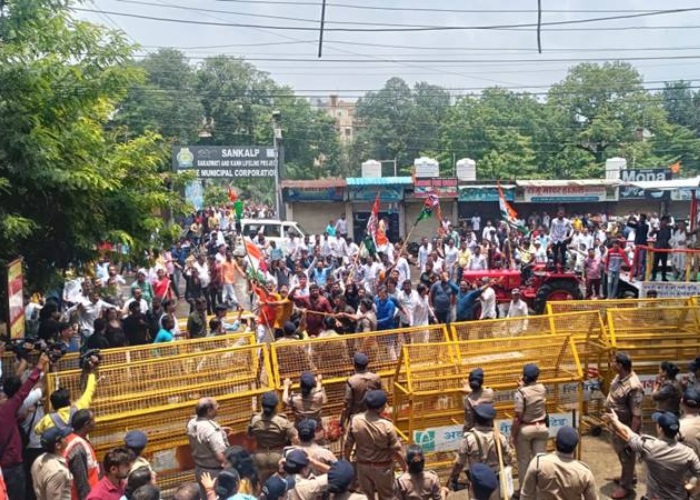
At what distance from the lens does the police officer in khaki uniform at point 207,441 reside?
20.7 feet

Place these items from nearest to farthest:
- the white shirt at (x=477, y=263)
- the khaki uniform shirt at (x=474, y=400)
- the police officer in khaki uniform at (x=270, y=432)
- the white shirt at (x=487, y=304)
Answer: the police officer in khaki uniform at (x=270, y=432) → the khaki uniform shirt at (x=474, y=400) → the white shirt at (x=487, y=304) → the white shirt at (x=477, y=263)

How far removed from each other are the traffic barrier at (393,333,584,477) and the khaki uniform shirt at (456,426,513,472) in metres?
1.57

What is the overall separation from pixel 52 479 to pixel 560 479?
3.99m

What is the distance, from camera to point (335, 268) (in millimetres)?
18969

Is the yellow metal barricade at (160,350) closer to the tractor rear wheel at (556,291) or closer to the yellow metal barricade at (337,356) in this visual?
the yellow metal barricade at (337,356)

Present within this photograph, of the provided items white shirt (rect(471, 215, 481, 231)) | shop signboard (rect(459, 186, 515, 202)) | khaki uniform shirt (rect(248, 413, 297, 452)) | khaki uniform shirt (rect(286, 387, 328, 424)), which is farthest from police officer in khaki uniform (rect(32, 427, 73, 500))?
shop signboard (rect(459, 186, 515, 202))

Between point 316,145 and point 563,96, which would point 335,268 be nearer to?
point 563,96

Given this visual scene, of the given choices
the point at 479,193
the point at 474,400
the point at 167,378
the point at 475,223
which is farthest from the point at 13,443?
the point at 479,193

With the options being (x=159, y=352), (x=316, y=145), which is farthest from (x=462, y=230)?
(x=316, y=145)

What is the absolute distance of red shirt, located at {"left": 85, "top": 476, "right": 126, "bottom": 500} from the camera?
5055 millimetres

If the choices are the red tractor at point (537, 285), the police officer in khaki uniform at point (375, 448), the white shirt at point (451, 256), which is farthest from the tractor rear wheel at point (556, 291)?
the police officer in khaki uniform at point (375, 448)

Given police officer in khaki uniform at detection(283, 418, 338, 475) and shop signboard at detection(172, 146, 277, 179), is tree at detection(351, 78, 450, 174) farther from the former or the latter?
police officer in khaki uniform at detection(283, 418, 338, 475)

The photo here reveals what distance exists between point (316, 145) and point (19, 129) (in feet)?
222

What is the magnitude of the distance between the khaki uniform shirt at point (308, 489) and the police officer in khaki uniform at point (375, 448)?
3.74 ft
